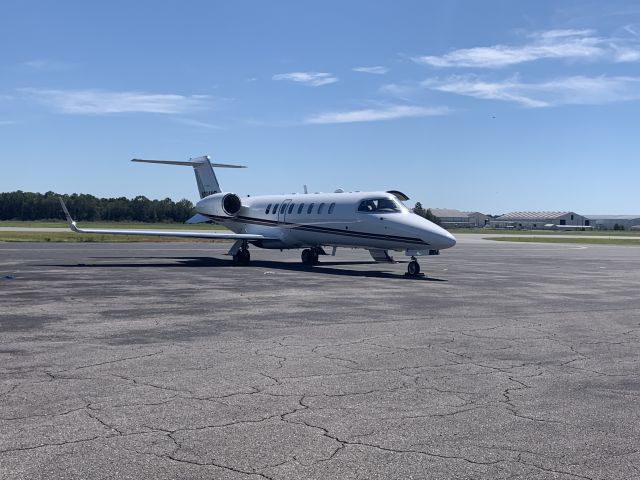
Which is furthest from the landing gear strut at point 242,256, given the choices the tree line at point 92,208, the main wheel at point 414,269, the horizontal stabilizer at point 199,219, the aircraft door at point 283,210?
the tree line at point 92,208

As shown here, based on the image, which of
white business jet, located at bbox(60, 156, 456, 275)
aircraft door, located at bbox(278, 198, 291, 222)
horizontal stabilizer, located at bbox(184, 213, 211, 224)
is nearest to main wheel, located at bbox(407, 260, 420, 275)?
white business jet, located at bbox(60, 156, 456, 275)

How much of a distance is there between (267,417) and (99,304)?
29.0ft

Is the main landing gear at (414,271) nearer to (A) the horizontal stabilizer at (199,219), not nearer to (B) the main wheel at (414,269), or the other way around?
(B) the main wheel at (414,269)

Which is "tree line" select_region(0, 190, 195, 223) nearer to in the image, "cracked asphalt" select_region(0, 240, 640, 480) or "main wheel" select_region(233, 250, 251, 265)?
"main wheel" select_region(233, 250, 251, 265)

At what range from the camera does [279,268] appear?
2650 centimetres

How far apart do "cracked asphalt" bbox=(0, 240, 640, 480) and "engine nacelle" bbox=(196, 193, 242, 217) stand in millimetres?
16255

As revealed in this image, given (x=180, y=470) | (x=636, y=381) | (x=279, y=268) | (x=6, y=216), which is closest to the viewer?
(x=180, y=470)

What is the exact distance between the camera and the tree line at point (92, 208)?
125312 millimetres

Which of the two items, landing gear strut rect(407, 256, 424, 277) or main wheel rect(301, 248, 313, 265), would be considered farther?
main wheel rect(301, 248, 313, 265)

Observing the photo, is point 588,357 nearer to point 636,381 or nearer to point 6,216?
point 636,381

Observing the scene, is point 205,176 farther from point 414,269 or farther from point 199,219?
point 414,269

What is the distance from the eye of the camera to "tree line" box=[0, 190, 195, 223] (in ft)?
411

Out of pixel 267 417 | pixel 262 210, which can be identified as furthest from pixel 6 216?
pixel 267 417

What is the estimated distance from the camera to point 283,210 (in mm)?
29328
